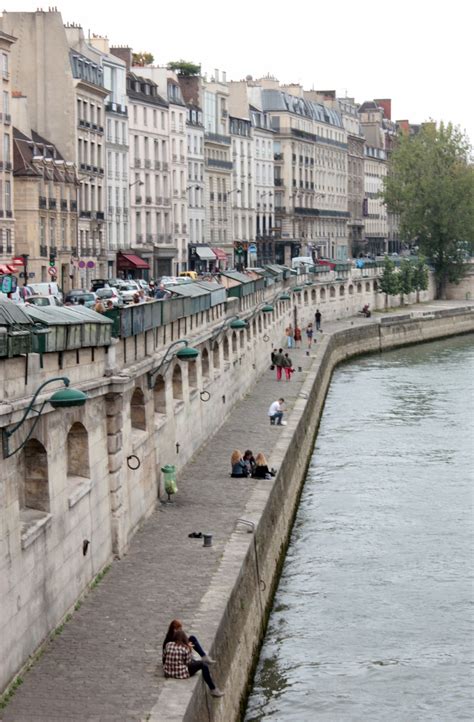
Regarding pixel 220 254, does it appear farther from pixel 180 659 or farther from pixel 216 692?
pixel 180 659

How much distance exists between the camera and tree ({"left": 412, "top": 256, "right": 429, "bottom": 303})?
11425cm

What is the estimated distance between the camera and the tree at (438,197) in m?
123

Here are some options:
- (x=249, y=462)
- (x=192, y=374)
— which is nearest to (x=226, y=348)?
(x=192, y=374)

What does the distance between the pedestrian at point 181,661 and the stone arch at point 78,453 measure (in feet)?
17.3

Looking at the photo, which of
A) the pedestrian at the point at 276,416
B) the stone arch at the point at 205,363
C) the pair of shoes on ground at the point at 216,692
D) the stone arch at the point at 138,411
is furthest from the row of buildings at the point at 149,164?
the pair of shoes on ground at the point at 216,692

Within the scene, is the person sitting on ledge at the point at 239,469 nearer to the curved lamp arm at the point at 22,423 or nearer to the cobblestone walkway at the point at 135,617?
the cobblestone walkway at the point at 135,617

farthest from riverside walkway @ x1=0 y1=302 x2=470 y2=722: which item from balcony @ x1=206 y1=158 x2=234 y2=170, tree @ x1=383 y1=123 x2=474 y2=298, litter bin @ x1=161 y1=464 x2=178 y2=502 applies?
tree @ x1=383 y1=123 x2=474 y2=298

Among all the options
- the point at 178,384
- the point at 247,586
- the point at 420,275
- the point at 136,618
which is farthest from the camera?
the point at 420,275

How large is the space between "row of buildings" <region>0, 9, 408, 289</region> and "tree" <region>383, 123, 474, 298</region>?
12.8 m

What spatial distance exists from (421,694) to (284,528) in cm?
929

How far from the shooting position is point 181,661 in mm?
18203

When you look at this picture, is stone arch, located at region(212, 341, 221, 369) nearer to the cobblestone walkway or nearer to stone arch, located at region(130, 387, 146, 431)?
the cobblestone walkway

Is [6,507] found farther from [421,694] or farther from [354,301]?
[354,301]

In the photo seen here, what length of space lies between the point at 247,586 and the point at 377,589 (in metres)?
6.12
